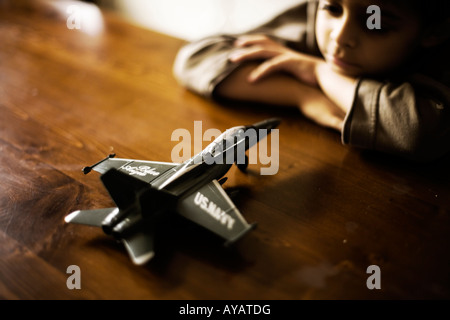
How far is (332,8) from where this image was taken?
0.65 m

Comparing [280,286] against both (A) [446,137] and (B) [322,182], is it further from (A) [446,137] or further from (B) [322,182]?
(A) [446,137]

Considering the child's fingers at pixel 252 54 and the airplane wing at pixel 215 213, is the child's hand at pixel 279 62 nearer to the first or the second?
the child's fingers at pixel 252 54

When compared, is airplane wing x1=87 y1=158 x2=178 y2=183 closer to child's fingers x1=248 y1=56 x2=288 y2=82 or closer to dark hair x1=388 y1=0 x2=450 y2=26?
child's fingers x1=248 y1=56 x2=288 y2=82

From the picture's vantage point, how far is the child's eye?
0.64m

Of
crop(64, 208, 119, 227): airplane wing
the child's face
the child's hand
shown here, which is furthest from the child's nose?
crop(64, 208, 119, 227): airplane wing

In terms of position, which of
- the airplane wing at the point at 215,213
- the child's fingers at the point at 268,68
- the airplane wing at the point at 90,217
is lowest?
the airplane wing at the point at 90,217

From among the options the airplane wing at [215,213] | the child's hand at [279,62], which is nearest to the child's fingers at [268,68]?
the child's hand at [279,62]

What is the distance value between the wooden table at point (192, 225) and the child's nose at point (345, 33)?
0.57 ft

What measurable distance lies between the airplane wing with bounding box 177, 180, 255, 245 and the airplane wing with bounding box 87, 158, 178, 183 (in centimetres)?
7

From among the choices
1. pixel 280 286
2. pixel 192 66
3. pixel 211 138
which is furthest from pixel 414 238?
pixel 192 66

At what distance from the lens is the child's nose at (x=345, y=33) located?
2.03 ft

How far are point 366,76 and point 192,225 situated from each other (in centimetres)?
43

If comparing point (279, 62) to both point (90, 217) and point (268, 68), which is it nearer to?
point (268, 68)

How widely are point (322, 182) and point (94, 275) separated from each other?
0.36 meters
